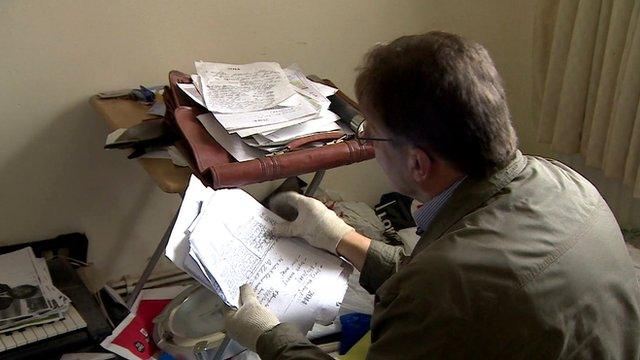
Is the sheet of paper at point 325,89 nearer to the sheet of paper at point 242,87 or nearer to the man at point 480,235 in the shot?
the sheet of paper at point 242,87

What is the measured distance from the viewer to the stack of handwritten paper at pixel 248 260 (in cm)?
116

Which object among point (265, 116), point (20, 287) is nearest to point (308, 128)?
point (265, 116)

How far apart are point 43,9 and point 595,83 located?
1.52m

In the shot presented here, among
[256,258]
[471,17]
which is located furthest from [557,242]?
[471,17]

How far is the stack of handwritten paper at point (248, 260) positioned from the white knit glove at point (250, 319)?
2 cm

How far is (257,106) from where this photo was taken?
1.46 m

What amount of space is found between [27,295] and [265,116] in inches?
29.0

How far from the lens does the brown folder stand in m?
1.30

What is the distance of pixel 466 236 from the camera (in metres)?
0.91

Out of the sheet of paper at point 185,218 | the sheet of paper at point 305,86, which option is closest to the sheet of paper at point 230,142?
the sheet of paper at point 185,218

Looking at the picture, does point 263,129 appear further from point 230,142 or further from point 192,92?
point 192,92

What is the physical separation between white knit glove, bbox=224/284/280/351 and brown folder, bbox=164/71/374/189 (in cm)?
23

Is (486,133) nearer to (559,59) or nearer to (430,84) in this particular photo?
(430,84)

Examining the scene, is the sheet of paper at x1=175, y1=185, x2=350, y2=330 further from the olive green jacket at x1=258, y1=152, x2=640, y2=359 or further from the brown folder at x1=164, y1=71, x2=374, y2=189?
the olive green jacket at x1=258, y1=152, x2=640, y2=359
